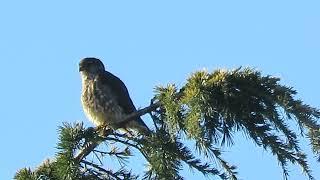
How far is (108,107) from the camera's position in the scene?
696 cm

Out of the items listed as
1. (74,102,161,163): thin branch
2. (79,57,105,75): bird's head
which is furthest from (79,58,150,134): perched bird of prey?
(74,102,161,163): thin branch

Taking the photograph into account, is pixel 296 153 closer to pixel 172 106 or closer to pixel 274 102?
pixel 274 102

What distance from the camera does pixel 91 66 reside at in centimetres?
803

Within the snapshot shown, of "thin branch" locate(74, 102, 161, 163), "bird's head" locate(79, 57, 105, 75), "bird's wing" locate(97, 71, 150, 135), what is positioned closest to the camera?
"thin branch" locate(74, 102, 161, 163)

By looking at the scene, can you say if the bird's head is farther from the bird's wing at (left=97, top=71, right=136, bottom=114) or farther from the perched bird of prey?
the bird's wing at (left=97, top=71, right=136, bottom=114)

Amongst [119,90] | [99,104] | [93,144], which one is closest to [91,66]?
[119,90]

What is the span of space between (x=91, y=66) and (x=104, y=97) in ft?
3.00

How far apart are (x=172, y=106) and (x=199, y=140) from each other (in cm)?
33

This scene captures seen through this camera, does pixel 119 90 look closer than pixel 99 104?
No

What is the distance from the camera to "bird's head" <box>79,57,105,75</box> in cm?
787

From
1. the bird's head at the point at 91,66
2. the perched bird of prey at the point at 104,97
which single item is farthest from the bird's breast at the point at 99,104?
the bird's head at the point at 91,66

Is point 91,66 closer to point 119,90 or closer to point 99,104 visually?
point 119,90

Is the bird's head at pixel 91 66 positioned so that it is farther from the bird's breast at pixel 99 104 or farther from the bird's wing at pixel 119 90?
the bird's breast at pixel 99 104

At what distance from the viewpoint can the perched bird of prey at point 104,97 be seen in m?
6.89
